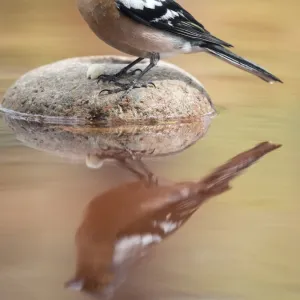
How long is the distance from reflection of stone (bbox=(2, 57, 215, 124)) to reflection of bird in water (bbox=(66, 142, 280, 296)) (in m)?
0.99

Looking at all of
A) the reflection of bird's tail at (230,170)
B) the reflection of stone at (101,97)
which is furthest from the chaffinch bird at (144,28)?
the reflection of bird's tail at (230,170)

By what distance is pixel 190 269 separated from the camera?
2.91 meters

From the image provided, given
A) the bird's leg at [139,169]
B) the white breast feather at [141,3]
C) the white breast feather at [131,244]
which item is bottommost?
the bird's leg at [139,169]

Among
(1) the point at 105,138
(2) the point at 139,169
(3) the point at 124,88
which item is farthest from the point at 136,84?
(2) the point at 139,169

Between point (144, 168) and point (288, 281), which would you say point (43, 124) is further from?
point (288, 281)

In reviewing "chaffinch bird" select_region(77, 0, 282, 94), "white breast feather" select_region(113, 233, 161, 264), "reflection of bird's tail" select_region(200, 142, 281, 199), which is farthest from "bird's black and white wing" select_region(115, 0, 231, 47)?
"white breast feather" select_region(113, 233, 161, 264)

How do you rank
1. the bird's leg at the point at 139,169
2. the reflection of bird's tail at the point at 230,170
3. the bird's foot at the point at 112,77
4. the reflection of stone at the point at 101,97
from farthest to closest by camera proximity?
the bird's foot at the point at 112,77 → the reflection of stone at the point at 101,97 → the bird's leg at the point at 139,169 → the reflection of bird's tail at the point at 230,170

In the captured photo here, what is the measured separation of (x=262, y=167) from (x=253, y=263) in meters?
1.34

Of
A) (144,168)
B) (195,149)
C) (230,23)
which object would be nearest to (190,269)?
(144,168)

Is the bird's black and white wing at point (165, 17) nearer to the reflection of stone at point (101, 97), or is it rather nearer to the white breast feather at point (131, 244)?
the reflection of stone at point (101, 97)

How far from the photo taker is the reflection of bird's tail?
155 inches

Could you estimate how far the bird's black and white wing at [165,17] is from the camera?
5102mm

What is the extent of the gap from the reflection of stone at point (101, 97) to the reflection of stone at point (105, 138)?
12 centimetres

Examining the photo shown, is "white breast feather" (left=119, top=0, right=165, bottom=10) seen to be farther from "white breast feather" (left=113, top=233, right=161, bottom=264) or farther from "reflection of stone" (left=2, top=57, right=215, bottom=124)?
"white breast feather" (left=113, top=233, right=161, bottom=264)
